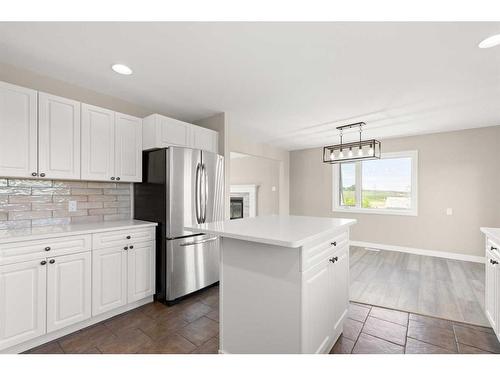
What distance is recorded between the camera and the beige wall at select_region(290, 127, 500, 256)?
4.10 m

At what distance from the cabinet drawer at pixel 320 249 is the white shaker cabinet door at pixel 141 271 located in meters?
1.89

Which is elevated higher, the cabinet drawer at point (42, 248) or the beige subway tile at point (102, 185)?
the beige subway tile at point (102, 185)

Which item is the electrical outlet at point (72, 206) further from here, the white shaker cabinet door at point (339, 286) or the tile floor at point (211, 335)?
the white shaker cabinet door at point (339, 286)

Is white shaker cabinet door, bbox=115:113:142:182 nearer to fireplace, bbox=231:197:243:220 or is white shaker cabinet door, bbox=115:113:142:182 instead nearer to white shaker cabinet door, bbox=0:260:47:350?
white shaker cabinet door, bbox=0:260:47:350

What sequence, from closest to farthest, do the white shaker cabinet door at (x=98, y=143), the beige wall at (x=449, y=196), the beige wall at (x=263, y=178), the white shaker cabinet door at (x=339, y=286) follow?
the white shaker cabinet door at (x=339, y=286)
the white shaker cabinet door at (x=98, y=143)
the beige wall at (x=449, y=196)
the beige wall at (x=263, y=178)

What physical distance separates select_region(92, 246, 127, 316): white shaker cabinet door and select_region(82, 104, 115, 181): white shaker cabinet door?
80 cm

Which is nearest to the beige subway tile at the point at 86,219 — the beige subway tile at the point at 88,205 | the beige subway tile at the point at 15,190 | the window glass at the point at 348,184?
the beige subway tile at the point at 88,205

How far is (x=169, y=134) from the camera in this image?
9.34 feet

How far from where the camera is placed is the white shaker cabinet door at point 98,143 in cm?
235

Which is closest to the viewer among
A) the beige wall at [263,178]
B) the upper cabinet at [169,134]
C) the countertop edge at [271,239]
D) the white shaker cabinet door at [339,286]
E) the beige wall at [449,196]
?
the countertop edge at [271,239]

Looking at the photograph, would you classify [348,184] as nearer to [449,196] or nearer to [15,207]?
[449,196]

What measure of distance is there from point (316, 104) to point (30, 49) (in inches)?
115
